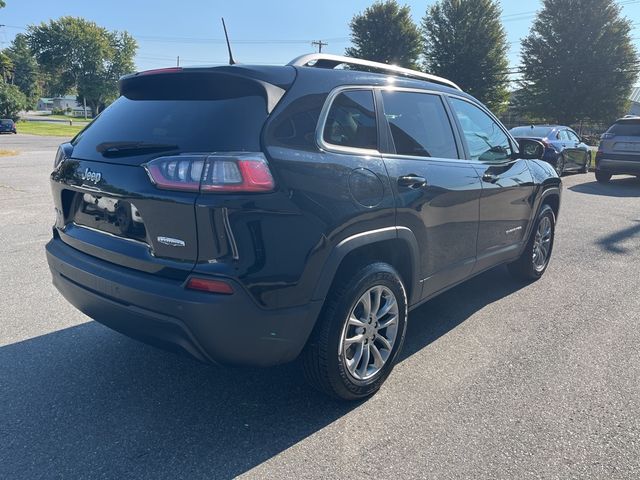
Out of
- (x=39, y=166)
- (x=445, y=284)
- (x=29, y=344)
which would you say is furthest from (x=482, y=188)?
(x=39, y=166)

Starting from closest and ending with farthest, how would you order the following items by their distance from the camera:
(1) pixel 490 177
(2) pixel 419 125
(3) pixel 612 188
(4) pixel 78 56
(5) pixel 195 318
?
(5) pixel 195 318 → (2) pixel 419 125 → (1) pixel 490 177 → (3) pixel 612 188 → (4) pixel 78 56

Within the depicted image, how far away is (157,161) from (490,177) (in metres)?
2.66

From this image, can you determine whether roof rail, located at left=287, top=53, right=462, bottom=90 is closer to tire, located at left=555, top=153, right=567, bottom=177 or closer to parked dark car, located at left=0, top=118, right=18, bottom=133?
tire, located at left=555, top=153, right=567, bottom=177

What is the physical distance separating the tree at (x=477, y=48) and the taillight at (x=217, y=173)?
3907 centimetres

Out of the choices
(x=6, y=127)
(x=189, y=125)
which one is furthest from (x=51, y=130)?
(x=189, y=125)

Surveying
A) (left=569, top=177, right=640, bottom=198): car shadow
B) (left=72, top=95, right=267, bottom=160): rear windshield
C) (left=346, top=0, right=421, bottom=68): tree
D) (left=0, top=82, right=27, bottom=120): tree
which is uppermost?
(left=346, top=0, right=421, bottom=68): tree

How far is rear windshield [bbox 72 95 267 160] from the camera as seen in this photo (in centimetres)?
234

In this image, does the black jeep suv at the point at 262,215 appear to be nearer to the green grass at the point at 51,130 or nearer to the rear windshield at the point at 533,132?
the rear windshield at the point at 533,132

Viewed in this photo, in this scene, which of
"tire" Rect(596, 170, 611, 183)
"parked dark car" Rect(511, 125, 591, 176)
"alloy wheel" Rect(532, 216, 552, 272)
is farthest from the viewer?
"parked dark car" Rect(511, 125, 591, 176)

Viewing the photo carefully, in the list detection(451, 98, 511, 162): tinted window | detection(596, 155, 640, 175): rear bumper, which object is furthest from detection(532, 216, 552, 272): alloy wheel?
detection(596, 155, 640, 175): rear bumper

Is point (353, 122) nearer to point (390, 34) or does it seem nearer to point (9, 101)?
point (390, 34)

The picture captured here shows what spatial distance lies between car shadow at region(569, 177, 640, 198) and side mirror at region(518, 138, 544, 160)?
8.50m

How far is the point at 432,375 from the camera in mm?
3256

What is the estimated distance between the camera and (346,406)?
2.89 metres
